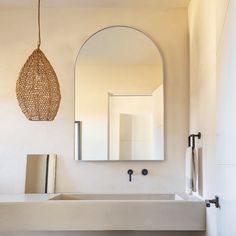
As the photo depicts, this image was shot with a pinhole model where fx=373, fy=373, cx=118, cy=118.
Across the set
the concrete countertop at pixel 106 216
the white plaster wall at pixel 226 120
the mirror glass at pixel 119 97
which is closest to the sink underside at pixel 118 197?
the mirror glass at pixel 119 97

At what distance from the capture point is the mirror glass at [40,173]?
3254 millimetres

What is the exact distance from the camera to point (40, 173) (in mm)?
3285

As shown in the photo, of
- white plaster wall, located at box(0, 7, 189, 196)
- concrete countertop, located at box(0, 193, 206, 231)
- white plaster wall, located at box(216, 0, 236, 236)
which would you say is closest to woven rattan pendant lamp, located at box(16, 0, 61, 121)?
white plaster wall, located at box(0, 7, 189, 196)

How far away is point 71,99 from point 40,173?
71 centimetres

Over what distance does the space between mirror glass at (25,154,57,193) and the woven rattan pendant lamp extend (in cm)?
62

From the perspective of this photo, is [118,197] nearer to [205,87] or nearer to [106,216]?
[106,216]

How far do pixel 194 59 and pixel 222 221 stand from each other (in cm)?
168

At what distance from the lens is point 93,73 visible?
3.36 metres

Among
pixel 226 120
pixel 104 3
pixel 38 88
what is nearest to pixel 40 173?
pixel 38 88

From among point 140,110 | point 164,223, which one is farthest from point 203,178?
point 140,110

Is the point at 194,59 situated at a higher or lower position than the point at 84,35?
lower

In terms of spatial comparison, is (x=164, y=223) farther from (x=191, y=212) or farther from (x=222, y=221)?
(x=222, y=221)

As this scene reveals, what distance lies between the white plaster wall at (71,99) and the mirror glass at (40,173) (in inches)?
2.1

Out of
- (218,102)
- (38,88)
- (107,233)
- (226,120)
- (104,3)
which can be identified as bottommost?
(107,233)
